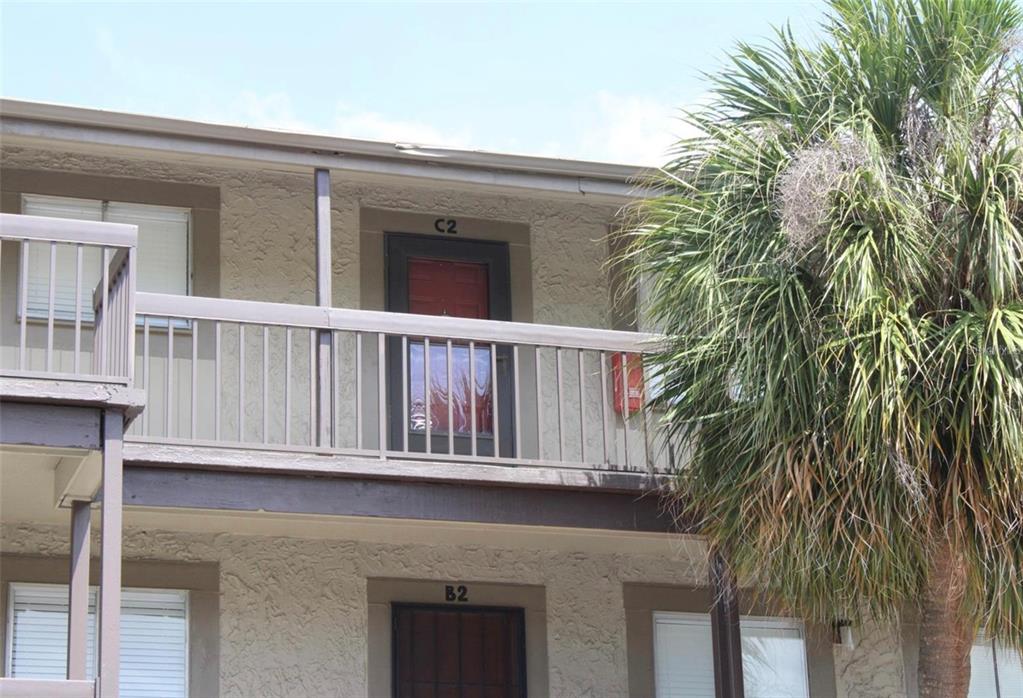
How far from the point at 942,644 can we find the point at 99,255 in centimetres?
621

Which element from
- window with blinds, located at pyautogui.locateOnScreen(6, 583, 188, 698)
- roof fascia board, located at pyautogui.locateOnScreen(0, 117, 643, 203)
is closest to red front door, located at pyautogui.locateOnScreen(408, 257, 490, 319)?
roof fascia board, located at pyautogui.locateOnScreen(0, 117, 643, 203)

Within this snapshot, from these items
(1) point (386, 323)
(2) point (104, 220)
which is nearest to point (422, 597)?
(1) point (386, 323)

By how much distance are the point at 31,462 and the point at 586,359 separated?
4.89 m

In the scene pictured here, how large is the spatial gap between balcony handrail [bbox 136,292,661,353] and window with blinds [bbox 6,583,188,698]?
84.6 inches

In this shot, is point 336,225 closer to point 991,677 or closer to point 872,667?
point 872,667

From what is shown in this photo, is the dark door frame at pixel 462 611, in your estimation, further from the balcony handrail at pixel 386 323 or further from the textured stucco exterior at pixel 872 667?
the textured stucco exterior at pixel 872 667

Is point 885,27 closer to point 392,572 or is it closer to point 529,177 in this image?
point 529,177

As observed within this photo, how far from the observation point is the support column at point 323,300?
10.6 metres

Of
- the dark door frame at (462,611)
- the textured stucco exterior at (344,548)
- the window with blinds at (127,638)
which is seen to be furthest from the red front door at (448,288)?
the window with blinds at (127,638)

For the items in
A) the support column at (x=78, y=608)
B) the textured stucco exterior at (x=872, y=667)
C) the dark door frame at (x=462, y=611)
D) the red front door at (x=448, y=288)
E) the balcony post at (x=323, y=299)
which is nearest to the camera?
the support column at (x=78, y=608)

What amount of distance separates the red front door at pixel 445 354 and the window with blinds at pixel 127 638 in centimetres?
218

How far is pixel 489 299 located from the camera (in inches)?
520

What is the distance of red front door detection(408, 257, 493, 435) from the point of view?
41.5 feet

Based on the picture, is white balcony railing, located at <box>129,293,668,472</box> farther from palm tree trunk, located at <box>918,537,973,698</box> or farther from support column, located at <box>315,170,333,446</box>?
palm tree trunk, located at <box>918,537,973,698</box>
